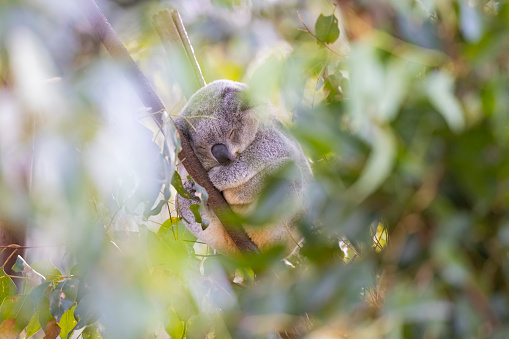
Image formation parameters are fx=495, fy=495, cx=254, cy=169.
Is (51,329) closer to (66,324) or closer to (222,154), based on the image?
(66,324)

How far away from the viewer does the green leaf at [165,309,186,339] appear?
158 cm

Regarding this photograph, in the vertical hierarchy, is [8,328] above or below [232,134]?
below

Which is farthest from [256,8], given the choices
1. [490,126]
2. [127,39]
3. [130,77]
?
[490,126]

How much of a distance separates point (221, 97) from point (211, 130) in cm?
18

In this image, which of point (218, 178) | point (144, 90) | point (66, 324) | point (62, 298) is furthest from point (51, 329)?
point (218, 178)

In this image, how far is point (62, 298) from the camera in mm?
1378

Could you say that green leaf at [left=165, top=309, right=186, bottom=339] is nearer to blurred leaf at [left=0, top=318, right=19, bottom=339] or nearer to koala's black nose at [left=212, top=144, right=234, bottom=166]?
blurred leaf at [left=0, top=318, right=19, bottom=339]

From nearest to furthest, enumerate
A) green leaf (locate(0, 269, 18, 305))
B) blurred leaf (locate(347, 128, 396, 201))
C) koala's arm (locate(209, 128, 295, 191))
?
blurred leaf (locate(347, 128, 396, 201)) → green leaf (locate(0, 269, 18, 305)) → koala's arm (locate(209, 128, 295, 191))

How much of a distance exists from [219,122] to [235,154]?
16 centimetres

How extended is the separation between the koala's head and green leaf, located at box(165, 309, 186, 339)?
79 centimetres

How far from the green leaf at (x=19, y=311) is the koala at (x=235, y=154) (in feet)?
2.55

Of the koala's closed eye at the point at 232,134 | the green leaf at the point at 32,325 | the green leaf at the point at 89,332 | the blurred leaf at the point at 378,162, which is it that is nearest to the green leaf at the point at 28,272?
the green leaf at the point at 32,325

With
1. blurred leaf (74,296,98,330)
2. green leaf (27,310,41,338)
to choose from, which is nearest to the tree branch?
blurred leaf (74,296,98,330)

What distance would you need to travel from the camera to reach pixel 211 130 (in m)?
2.21
